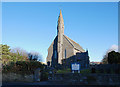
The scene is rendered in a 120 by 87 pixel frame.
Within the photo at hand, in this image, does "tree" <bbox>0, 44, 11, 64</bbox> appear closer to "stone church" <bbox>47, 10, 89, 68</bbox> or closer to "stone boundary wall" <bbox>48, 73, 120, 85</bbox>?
"stone church" <bbox>47, 10, 89, 68</bbox>

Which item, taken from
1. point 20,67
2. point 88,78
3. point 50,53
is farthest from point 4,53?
point 88,78

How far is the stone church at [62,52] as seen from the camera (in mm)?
44944

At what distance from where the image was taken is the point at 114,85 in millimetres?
11320

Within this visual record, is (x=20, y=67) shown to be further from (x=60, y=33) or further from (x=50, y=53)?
(x=60, y=33)

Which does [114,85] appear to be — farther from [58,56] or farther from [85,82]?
[58,56]

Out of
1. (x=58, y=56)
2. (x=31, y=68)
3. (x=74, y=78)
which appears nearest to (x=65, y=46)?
(x=58, y=56)

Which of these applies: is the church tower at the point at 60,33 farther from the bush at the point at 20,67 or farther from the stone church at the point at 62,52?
the bush at the point at 20,67

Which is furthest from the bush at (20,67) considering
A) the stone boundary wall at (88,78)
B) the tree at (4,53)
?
the tree at (4,53)

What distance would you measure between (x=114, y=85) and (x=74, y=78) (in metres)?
3.65

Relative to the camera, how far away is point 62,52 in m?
48.0

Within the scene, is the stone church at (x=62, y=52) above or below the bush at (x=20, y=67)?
above

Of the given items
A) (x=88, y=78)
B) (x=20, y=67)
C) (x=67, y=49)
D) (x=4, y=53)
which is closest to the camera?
(x=88, y=78)

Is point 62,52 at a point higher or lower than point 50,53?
higher

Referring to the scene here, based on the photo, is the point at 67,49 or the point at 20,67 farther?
the point at 67,49
